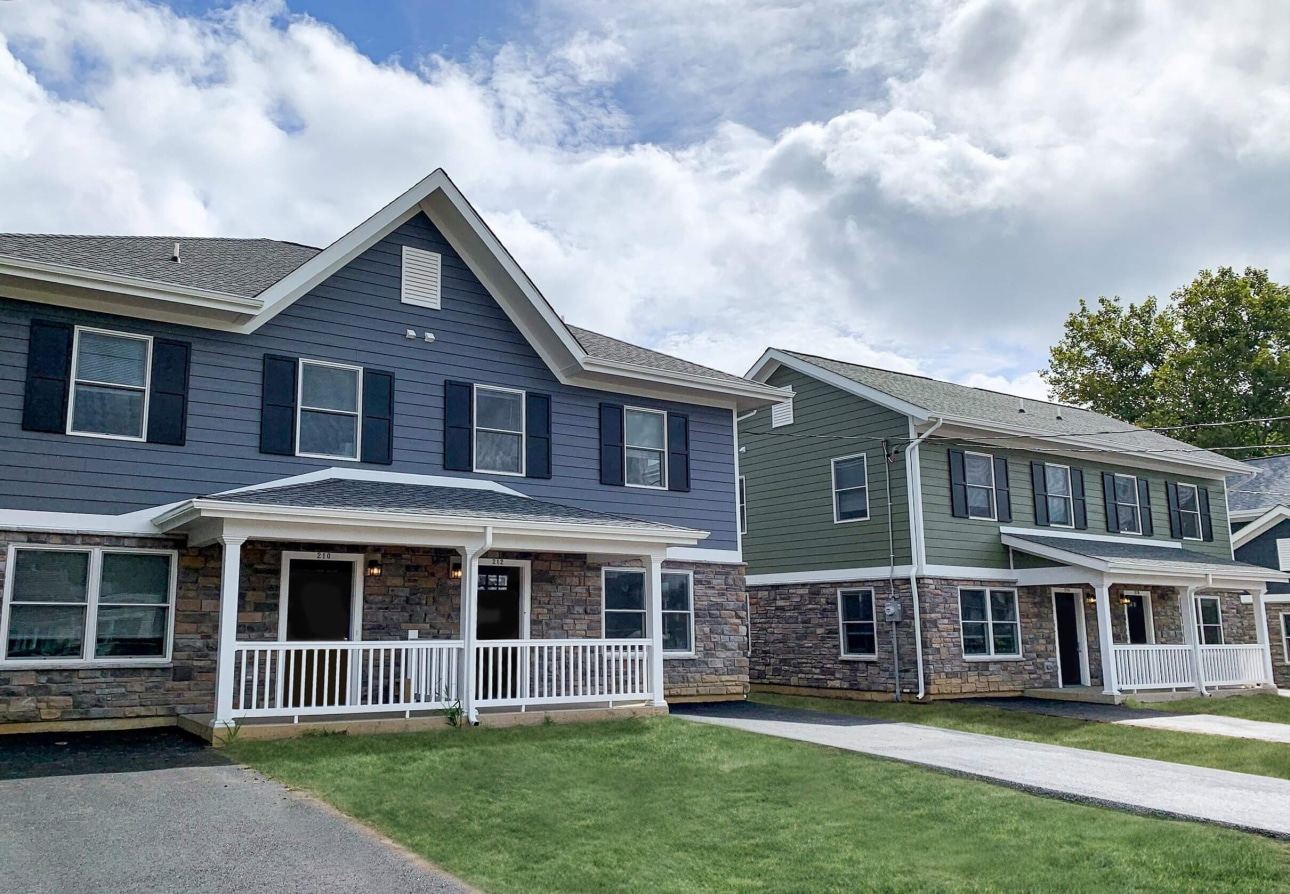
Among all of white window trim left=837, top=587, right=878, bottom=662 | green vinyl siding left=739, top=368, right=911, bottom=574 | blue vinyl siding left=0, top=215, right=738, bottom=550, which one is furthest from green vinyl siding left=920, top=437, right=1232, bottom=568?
blue vinyl siding left=0, top=215, right=738, bottom=550

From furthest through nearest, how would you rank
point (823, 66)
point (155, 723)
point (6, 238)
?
point (823, 66)
point (6, 238)
point (155, 723)

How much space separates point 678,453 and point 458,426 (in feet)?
12.5

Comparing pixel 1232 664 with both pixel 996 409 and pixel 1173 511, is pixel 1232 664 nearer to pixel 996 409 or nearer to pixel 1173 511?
pixel 1173 511

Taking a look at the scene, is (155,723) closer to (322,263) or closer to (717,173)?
(322,263)

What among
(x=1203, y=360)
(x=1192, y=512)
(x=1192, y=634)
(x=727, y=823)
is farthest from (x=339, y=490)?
(x=1203, y=360)

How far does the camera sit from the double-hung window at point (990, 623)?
62.5 ft

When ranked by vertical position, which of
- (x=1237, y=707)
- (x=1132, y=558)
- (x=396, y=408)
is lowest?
(x=1237, y=707)

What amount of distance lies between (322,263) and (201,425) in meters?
2.54

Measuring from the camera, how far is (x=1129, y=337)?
40.2m

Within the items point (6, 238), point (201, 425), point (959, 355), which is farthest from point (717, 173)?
point (959, 355)

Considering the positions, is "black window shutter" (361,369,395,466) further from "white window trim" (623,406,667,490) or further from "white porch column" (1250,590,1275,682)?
"white porch column" (1250,590,1275,682)

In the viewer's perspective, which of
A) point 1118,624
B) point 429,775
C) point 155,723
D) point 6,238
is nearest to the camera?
point 429,775

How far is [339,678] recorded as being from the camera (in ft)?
40.3

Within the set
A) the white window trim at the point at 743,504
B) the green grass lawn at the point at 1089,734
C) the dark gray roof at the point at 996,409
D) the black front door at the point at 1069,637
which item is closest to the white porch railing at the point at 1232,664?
the black front door at the point at 1069,637
